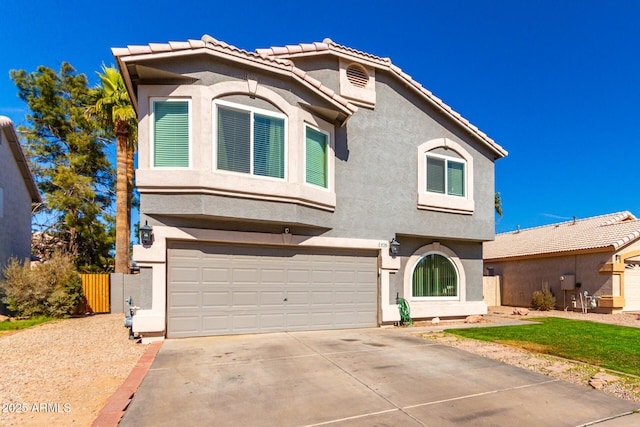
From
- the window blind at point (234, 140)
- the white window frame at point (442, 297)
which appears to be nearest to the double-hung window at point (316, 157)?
the window blind at point (234, 140)

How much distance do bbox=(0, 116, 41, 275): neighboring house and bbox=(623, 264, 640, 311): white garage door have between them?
89.5 feet

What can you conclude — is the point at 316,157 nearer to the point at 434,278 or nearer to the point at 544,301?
the point at 434,278

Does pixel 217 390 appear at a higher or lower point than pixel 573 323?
higher

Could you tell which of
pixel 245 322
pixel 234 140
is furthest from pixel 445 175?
pixel 245 322

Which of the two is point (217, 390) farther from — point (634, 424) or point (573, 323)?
point (573, 323)

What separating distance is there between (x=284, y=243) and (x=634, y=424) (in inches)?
301

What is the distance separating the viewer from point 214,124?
28.7 feet

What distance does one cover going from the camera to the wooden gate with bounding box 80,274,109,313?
14.7 m

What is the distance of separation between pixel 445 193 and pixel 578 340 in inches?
230

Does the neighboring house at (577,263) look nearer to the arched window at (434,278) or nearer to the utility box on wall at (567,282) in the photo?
the utility box on wall at (567,282)

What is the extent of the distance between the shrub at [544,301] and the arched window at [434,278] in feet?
25.9

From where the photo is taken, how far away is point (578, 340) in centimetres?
957

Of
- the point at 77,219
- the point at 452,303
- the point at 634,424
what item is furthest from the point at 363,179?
the point at 77,219

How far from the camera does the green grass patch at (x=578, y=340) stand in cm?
739
